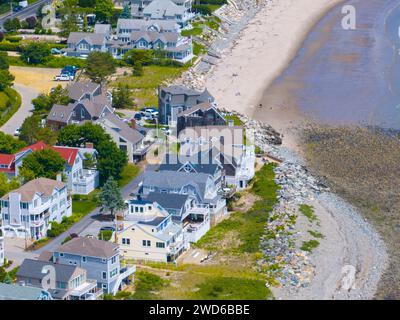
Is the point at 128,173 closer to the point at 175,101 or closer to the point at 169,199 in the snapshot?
the point at 169,199

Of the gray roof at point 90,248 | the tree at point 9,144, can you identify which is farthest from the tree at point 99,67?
the gray roof at point 90,248

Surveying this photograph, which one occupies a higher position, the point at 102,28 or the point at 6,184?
the point at 102,28

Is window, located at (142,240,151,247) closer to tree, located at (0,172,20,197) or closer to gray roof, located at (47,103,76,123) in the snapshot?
tree, located at (0,172,20,197)

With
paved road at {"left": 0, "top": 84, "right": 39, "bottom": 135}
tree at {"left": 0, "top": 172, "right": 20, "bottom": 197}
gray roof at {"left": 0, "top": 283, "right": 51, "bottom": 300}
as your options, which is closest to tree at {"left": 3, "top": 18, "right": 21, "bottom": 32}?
paved road at {"left": 0, "top": 84, "right": 39, "bottom": 135}

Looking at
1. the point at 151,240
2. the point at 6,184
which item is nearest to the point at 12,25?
the point at 6,184

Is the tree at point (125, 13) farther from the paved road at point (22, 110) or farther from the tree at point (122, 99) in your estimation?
the tree at point (122, 99)

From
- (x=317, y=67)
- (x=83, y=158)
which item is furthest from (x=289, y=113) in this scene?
(x=83, y=158)
